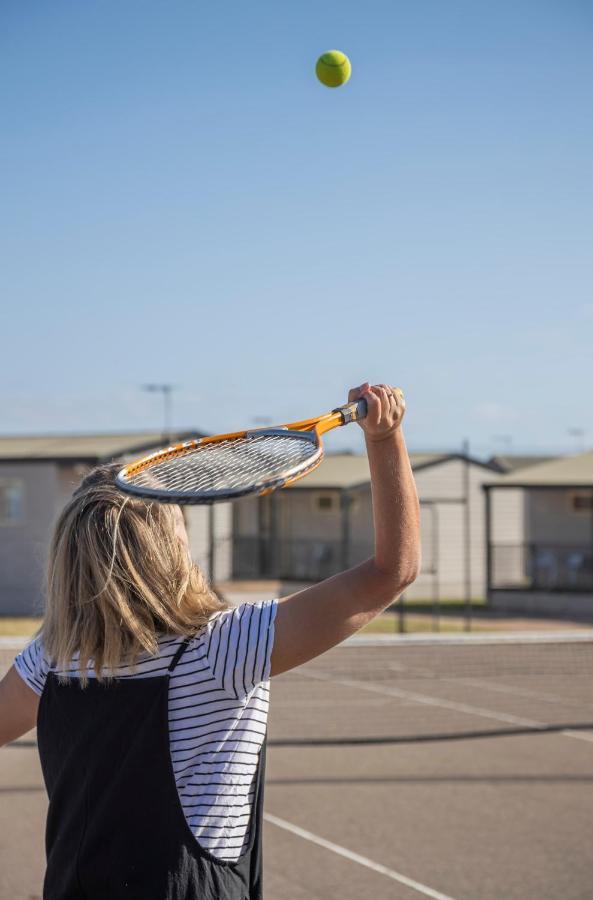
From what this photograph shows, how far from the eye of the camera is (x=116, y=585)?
212cm

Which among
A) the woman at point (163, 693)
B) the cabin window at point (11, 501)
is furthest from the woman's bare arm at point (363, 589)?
the cabin window at point (11, 501)

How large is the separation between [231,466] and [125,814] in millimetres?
805

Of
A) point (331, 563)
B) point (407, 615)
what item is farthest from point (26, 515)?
point (407, 615)

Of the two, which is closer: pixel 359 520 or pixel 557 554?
pixel 557 554

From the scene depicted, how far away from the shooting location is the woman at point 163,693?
2.06 meters

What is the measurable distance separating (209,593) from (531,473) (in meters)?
29.6

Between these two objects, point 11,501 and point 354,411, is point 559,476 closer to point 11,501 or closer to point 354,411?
point 11,501

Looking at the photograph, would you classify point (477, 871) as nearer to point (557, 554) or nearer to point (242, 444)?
point (242, 444)

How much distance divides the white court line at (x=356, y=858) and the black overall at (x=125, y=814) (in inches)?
141

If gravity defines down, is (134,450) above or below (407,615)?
above

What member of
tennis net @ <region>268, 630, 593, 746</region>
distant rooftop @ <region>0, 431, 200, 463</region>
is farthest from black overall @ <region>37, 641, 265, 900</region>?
distant rooftop @ <region>0, 431, 200, 463</region>

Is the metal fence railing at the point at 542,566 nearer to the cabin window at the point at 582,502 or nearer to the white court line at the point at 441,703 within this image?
the cabin window at the point at 582,502

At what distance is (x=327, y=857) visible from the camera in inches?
237

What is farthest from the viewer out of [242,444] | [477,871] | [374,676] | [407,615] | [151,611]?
[407,615]
